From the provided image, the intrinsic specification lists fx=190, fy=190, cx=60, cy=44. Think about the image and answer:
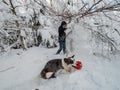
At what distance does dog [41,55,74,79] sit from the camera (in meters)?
6.22

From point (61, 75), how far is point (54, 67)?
1.25ft

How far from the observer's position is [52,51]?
8781mm

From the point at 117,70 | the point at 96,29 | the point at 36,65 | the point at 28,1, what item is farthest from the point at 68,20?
the point at 117,70

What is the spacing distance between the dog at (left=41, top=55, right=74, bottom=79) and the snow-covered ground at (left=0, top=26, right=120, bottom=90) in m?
0.19

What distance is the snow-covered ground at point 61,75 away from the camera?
5.90 meters

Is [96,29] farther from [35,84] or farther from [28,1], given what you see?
[35,84]

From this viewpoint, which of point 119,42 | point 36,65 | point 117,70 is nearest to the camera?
point 117,70

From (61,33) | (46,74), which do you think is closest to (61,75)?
(46,74)

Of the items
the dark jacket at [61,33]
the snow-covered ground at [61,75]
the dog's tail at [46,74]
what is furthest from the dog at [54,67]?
the dark jacket at [61,33]

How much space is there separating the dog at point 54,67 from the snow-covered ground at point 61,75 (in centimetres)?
19

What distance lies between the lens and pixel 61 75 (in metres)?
6.49

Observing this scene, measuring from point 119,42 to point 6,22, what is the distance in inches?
196

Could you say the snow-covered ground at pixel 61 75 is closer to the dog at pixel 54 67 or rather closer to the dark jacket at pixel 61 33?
the dog at pixel 54 67

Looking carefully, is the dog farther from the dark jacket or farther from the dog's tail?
the dark jacket
